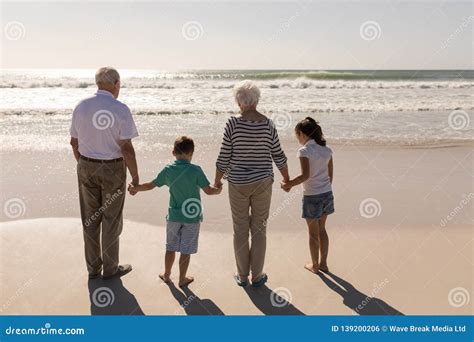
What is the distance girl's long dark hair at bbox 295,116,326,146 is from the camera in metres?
4.03

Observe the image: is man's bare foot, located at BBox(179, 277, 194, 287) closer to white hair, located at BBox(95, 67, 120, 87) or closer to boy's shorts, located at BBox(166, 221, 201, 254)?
boy's shorts, located at BBox(166, 221, 201, 254)

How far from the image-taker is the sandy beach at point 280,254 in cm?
370

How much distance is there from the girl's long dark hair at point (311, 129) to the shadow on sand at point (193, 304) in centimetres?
164

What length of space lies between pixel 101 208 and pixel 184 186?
761 millimetres

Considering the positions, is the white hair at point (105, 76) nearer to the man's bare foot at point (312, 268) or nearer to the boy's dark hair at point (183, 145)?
the boy's dark hair at point (183, 145)

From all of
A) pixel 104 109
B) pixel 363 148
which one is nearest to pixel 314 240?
pixel 104 109

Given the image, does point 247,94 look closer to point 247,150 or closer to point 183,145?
point 247,150

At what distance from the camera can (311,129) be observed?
4.05 meters

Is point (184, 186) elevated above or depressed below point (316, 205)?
above

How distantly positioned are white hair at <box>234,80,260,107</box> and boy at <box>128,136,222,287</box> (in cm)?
53

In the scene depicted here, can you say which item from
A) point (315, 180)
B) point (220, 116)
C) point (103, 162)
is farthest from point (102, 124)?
point (220, 116)

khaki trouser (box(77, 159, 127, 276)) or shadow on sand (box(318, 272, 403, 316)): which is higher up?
khaki trouser (box(77, 159, 127, 276))

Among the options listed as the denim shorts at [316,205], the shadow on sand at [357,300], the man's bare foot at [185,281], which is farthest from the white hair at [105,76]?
the shadow on sand at [357,300]

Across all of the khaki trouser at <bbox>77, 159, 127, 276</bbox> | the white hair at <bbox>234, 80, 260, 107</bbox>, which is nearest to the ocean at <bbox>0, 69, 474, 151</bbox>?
the khaki trouser at <bbox>77, 159, 127, 276</bbox>
